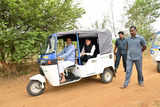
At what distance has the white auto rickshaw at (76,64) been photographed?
4254 millimetres

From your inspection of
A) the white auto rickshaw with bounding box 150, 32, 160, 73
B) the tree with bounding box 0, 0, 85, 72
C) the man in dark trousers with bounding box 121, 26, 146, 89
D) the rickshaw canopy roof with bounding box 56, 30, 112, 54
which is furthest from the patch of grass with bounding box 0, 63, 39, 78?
the white auto rickshaw with bounding box 150, 32, 160, 73

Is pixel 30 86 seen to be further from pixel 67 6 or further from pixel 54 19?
pixel 67 6

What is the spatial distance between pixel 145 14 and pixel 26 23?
1509 cm

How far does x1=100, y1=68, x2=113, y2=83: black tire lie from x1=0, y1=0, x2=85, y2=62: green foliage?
3304 mm

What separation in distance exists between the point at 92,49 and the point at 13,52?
3726 millimetres

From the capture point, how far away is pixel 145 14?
16.3 metres

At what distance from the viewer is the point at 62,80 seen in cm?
448

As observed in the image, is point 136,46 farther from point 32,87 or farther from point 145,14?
point 145,14

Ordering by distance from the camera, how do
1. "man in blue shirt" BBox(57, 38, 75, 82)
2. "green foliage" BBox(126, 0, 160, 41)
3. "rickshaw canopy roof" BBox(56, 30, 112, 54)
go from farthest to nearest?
1. "green foliage" BBox(126, 0, 160, 41)
2. "rickshaw canopy roof" BBox(56, 30, 112, 54)
3. "man in blue shirt" BBox(57, 38, 75, 82)

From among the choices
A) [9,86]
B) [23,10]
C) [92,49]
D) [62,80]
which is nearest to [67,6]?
[23,10]

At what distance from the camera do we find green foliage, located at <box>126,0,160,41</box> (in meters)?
15.5

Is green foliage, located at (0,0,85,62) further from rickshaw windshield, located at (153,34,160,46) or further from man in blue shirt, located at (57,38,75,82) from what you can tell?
rickshaw windshield, located at (153,34,160,46)

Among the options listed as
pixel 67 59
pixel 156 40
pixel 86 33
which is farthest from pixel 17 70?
pixel 156 40

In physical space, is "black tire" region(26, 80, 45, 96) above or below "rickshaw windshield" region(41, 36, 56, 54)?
below
